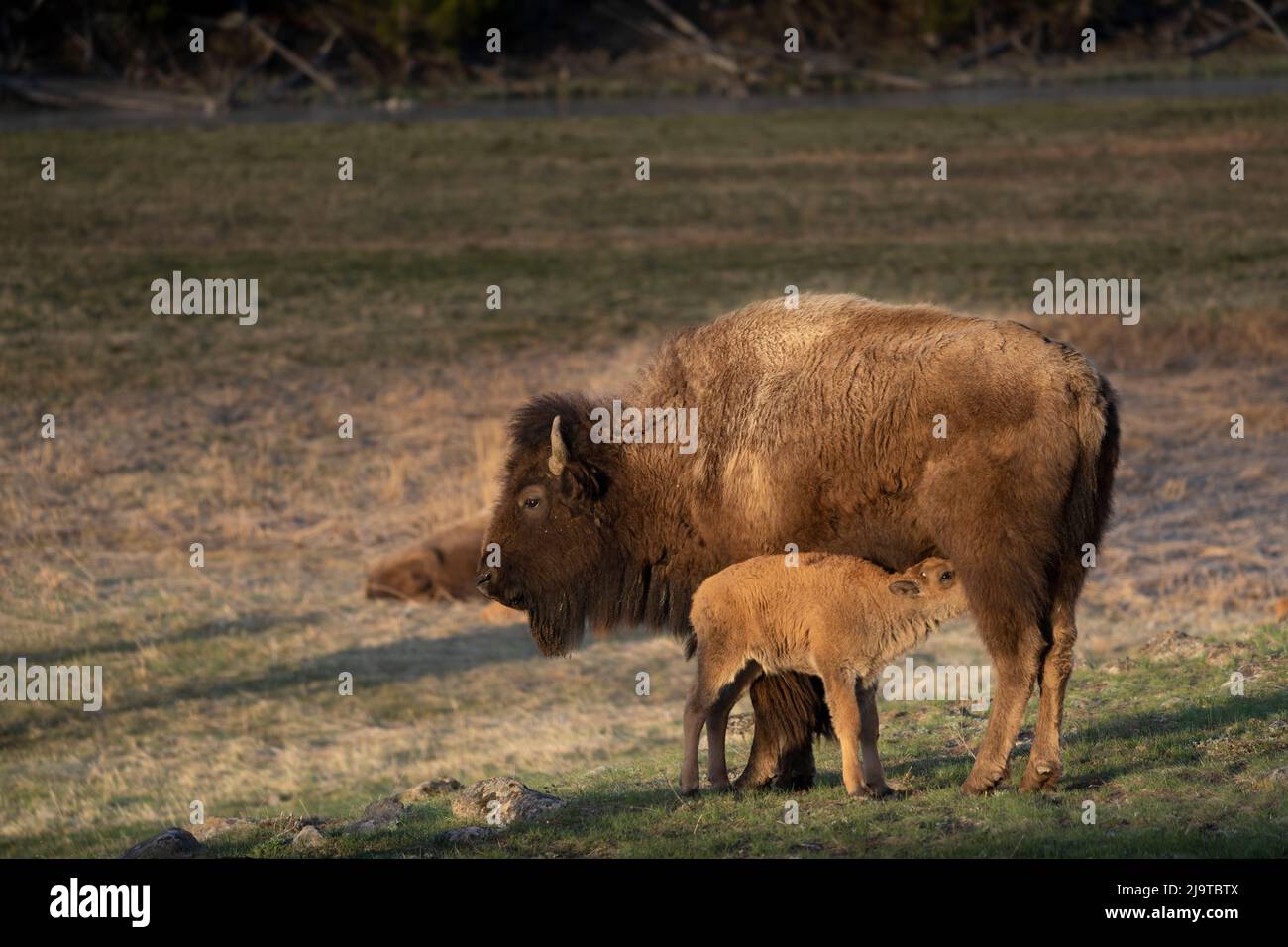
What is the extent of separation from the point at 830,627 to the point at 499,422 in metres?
14.3

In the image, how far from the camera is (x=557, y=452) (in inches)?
390

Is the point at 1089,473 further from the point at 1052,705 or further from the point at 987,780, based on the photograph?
the point at 987,780

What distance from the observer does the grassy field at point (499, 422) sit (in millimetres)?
10547

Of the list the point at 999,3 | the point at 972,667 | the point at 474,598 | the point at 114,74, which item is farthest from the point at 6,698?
the point at 999,3

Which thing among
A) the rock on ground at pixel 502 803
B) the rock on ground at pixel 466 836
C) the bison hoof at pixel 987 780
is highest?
the bison hoof at pixel 987 780

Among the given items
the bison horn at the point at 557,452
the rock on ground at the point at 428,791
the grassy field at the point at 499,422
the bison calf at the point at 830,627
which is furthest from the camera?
the grassy field at the point at 499,422

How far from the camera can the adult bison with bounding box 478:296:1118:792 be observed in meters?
8.55

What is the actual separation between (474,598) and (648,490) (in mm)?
8327

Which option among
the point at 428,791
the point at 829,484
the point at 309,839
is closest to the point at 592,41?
the point at 428,791

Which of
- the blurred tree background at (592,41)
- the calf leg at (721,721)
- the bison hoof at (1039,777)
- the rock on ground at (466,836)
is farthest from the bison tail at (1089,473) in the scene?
the blurred tree background at (592,41)

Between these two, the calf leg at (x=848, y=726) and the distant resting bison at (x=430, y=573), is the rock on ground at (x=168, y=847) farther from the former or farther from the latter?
the distant resting bison at (x=430, y=573)

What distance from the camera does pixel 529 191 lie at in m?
39.5

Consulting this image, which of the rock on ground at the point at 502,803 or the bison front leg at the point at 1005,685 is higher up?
the bison front leg at the point at 1005,685
